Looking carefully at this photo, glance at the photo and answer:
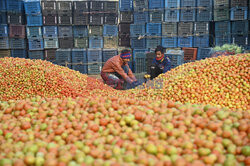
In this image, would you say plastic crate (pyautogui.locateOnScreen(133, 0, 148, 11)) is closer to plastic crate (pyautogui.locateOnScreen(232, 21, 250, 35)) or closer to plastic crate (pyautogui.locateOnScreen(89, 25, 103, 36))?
plastic crate (pyautogui.locateOnScreen(89, 25, 103, 36))

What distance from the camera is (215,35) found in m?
10.0

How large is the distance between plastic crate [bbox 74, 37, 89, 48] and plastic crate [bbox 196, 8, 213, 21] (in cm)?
536

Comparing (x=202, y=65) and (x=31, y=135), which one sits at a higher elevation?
(x=202, y=65)

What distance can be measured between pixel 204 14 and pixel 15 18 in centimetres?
884

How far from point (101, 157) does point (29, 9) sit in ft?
34.0

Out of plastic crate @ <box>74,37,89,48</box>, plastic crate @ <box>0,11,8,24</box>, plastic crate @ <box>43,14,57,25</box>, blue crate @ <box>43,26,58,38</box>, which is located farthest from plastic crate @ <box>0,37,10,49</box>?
plastic crate @ <box>74,37,89,48</box>

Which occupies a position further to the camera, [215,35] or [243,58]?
[215,35]

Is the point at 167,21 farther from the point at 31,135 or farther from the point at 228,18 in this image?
the point at 31,135

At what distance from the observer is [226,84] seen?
152 inches

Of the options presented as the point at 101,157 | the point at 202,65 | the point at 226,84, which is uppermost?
the point at 202,65

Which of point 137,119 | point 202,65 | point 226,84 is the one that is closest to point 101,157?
point 137,119

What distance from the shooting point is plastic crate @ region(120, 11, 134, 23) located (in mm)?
10859

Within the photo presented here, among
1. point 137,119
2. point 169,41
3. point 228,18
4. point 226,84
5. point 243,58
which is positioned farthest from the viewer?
point 169,41

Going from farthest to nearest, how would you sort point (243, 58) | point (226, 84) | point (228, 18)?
point (228, 18)
point (243, 58)
point (226, 84)
